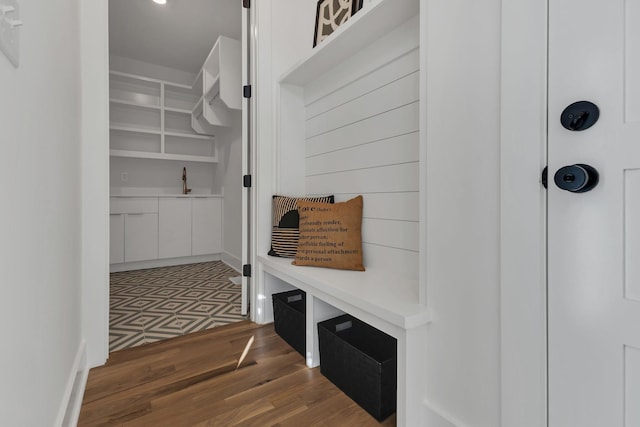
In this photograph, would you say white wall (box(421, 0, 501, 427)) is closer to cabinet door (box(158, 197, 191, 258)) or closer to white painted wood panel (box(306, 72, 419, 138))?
white painted wood panel (box(306, 72, 419, 138))

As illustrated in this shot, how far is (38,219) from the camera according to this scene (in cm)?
81

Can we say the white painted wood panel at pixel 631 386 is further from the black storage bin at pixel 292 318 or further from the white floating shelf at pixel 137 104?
the white floating shelf at pixel 137 104

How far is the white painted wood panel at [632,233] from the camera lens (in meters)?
0.66

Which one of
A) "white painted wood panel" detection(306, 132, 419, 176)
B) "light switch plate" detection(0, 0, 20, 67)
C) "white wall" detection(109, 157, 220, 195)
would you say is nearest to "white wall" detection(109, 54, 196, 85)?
"white wall" detection(109, 157, 220, 195)

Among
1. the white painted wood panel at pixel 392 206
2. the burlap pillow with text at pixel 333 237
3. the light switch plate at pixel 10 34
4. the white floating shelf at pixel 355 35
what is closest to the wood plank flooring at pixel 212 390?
the burlap pillow with text at pixel 333 237

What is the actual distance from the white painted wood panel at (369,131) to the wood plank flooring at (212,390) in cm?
123

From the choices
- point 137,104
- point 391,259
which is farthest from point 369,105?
point 137,104

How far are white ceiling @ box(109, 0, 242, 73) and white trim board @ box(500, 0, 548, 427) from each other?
289 centimetres

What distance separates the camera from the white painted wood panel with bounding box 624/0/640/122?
25.7 inches

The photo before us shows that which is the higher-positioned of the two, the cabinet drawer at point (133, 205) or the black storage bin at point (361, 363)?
the cabinet drawer at point (133, 205)

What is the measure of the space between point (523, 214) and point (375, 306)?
0.56 m

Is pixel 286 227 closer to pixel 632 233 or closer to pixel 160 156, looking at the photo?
pixel 632 233

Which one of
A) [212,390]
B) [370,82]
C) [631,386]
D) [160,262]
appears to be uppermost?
[370,82]

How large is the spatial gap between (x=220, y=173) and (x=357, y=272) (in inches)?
121
